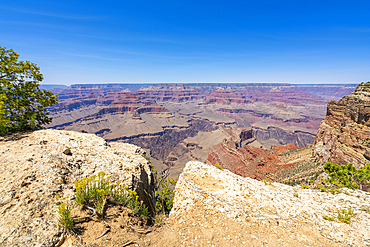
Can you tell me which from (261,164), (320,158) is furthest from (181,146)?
(320,158)

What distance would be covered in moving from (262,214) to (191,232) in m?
3.36

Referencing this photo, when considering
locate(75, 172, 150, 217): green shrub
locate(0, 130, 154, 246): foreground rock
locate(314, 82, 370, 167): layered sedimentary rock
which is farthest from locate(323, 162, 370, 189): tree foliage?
locate(314, 82, 370, 167): layered sedimentary rock

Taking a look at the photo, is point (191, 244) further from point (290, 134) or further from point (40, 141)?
point (290, 134)

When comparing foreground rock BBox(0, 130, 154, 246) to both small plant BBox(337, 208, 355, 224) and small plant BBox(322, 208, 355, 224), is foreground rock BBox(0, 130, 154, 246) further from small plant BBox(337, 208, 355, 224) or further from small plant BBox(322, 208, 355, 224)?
small plant BBox(337, 208, 355, 224)

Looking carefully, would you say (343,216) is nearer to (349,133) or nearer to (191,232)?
(191,232)

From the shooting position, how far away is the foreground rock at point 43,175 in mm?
3791

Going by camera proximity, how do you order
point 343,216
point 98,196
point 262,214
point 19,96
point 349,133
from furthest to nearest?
point 349,133 < point 19,96 < point 343,216 < point 262,214 < point 98,196

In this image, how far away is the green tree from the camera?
942 cm

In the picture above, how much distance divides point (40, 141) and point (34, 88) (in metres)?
5.00

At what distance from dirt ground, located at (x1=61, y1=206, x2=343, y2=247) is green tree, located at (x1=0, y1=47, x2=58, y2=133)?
898cm

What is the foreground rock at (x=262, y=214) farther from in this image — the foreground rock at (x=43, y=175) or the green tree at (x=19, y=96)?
the green tree at (x=19, y=96)

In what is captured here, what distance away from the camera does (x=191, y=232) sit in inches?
216

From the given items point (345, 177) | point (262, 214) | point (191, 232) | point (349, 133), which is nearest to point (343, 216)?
point (262, 214)

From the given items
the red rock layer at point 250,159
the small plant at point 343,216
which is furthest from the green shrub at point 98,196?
the red rock layer at point 250,159
